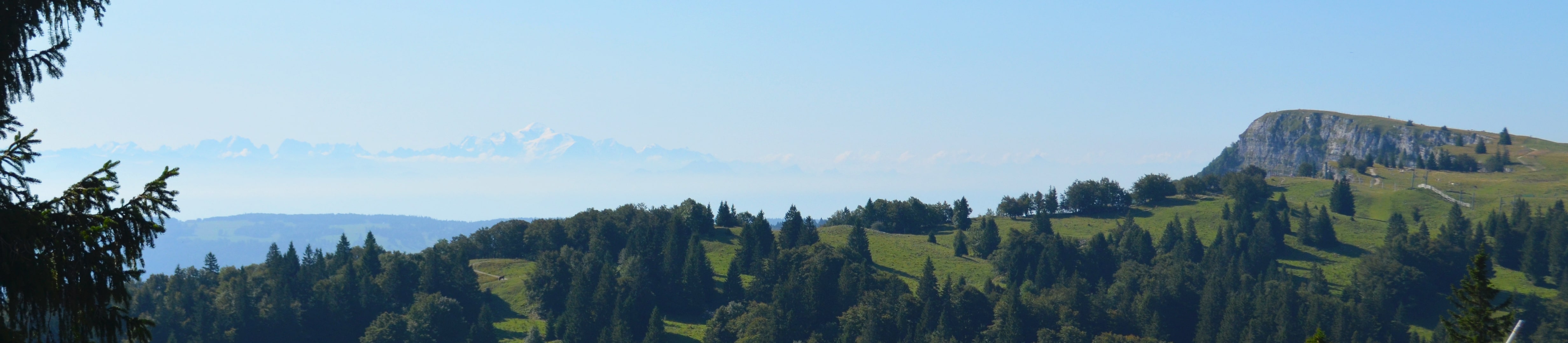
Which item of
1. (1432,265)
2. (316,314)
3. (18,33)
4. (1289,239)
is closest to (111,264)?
(18,33)

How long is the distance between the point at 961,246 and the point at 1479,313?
143 m

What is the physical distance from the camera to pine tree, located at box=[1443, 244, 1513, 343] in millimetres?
35000

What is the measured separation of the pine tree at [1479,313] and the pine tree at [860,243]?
423ft

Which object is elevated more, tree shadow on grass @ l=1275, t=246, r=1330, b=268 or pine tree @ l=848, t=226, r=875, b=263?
pine tree @ l=848, t=226, r=875, b=263

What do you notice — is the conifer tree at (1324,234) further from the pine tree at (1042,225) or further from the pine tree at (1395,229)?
the pine tree at (1042,225)

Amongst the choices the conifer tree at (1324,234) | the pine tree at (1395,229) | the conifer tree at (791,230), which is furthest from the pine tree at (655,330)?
the pine tree at (1395,229)

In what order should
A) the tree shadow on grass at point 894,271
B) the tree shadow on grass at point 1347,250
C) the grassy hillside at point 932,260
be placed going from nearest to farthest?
the grassy hillside at point 932,260 < the tree shadow on grass at point 894,271 < the tree shadow on grass at point 1347,250

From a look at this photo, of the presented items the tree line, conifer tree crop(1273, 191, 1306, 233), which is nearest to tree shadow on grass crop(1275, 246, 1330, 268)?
the tree line

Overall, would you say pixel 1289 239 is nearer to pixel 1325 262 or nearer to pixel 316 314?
pixel 1325 262

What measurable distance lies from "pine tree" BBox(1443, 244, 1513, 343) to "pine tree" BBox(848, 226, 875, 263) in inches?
5080

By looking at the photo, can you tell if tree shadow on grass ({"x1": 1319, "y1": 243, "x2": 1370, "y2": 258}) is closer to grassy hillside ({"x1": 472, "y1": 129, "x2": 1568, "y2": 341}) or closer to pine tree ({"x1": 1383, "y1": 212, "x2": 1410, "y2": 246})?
grassy hillside ({"x1": 472, "y1": 129, "x2": 1568, "y2": 341})

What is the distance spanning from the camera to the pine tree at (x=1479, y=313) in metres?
35.0

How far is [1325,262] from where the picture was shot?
170375 millimetres

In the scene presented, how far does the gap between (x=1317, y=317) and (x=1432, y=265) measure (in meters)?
40.0
